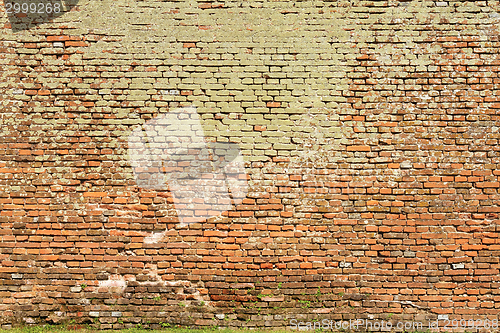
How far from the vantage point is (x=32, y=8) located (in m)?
3.38

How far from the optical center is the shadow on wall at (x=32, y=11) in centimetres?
336

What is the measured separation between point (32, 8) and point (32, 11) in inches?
1.5

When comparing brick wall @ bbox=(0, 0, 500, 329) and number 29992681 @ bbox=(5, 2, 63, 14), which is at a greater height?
number 29992681 @ bbox=(5, 2, 63, 14)

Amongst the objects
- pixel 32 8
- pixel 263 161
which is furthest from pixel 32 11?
pixel 263 161

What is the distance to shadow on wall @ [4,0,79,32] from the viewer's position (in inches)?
132

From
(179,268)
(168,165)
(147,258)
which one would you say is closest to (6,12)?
(168,165)

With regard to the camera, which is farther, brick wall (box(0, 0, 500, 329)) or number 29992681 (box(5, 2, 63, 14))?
number 29992681 (box(5, 2, 63, 14))

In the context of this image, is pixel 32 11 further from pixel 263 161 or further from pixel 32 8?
pixel 263 161

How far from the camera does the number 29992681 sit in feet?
11.0

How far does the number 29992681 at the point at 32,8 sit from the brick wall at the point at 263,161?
0.08 m

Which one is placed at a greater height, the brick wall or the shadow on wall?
the shadow on wall

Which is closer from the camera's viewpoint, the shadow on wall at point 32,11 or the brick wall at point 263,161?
the brick wall at point 263,161

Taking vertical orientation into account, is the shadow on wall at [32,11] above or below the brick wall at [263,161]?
above

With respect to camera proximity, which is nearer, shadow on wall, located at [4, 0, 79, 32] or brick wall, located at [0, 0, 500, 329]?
brick wall, located at [0, 0, 500, 329]
